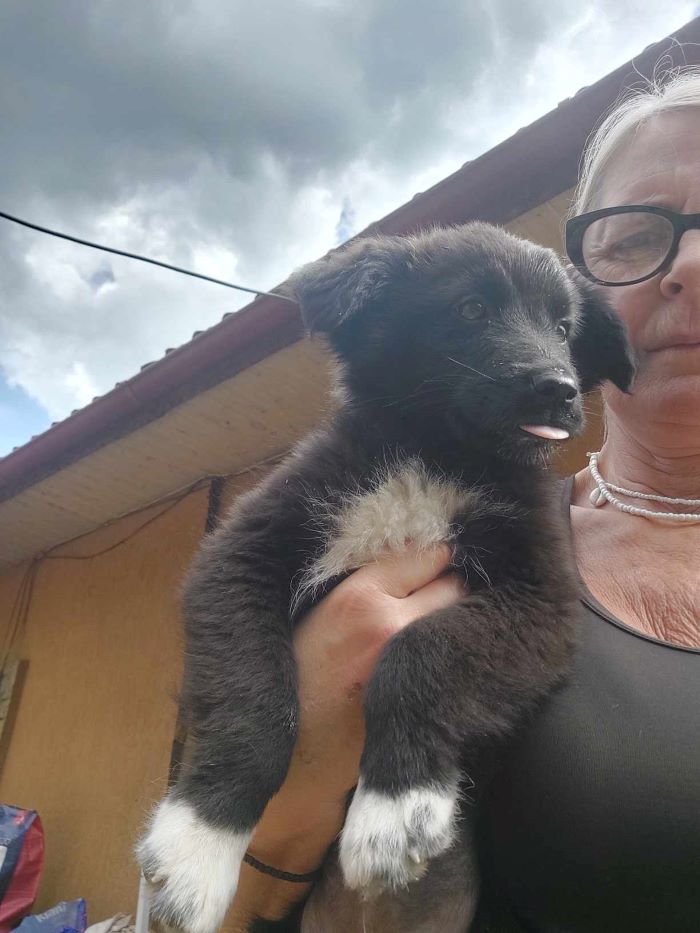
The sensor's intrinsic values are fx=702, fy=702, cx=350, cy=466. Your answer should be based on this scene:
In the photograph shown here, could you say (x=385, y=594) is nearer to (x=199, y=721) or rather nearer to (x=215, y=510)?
(x=199, y=721)

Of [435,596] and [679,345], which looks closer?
[435,596]

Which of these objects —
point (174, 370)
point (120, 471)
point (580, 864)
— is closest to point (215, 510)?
point (120, 471)

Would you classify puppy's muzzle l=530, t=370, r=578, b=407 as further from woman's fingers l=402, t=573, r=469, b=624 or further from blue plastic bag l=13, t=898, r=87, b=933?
blue plastic bag l=13, t=898, r=87, b=933

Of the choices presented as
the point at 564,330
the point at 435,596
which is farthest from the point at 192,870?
the point at 564,330

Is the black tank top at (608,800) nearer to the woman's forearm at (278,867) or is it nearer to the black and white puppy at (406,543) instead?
the black and white puppy at (406,543)

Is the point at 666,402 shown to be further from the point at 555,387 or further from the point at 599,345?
the point at 555,387

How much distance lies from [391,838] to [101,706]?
5.32m

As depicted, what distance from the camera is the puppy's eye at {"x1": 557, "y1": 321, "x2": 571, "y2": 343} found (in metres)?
1.94

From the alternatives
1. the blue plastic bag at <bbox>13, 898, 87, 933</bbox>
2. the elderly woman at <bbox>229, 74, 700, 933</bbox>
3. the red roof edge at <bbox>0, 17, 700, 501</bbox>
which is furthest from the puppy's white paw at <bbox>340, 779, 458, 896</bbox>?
the blue plastic bag at <bbox>13, 898, 87, 933</bbox>

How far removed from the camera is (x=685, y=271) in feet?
5.68

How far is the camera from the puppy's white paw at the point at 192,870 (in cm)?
126

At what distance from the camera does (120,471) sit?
532 cm

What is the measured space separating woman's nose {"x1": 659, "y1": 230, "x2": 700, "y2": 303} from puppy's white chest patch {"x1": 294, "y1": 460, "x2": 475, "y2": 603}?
74 centimetres

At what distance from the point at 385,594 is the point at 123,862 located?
4.70 m
